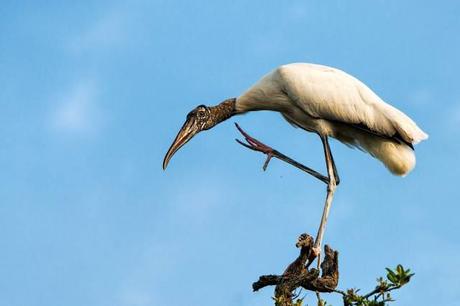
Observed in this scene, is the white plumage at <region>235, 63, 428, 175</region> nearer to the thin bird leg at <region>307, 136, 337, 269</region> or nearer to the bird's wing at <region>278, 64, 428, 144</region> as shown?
the bird's wing at <region>278, 64, 428, 144</region>

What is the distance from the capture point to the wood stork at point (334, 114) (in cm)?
826

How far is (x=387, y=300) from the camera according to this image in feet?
19.1

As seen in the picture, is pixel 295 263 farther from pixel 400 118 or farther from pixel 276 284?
pixel 400 118

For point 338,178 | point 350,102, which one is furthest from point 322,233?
point 350,102

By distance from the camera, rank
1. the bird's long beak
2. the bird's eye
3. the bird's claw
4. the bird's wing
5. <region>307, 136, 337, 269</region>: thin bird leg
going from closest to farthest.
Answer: the bird's claw → <region>307, 136, 337, 269</region>: thin bird leg → the bird's wing → the bird's long beak → the bird's eye

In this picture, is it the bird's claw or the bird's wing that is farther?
the bird's wing

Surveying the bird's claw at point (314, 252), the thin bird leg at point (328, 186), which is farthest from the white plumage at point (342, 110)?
the bird's claw at point (314, 252)

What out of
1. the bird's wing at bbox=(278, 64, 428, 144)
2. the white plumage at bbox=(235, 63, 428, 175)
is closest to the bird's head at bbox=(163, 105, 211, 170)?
the white plumage at bbox=(235, 63, 428, 175)

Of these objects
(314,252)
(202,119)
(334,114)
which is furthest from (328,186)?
(202,119)

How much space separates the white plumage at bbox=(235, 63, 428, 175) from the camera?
325 inches

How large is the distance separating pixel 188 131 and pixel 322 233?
1.85 metres

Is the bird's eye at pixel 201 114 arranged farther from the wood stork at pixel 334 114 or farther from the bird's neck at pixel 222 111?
the wood stork at pixel 334 114

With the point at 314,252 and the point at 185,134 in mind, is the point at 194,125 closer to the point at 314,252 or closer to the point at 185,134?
the point at 185,134

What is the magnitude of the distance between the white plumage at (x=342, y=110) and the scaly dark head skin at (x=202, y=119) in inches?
17.3
